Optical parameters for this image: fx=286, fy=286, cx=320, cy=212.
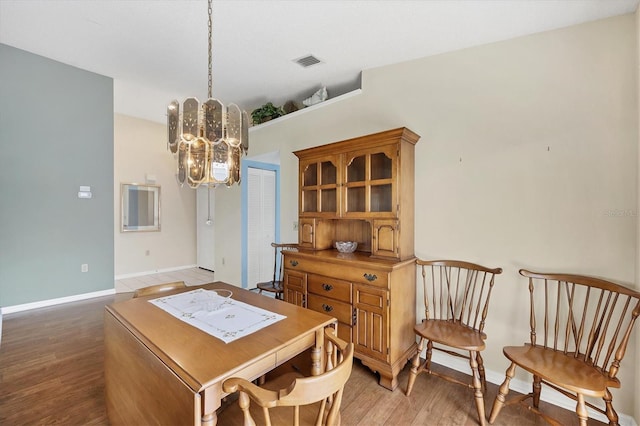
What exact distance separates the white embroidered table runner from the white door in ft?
8.89

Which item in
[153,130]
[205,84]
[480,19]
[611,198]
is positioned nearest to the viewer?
[611,198]

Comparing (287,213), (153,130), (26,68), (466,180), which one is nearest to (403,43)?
(466,180)

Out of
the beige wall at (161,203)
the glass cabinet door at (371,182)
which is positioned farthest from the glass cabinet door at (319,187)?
the beige wall at (161,203)

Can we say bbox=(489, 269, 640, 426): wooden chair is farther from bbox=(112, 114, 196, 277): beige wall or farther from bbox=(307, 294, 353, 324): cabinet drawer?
bbox=(112, 114, 196, 277): beige wall

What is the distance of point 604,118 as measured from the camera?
1.92 metres

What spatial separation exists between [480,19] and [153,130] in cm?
580

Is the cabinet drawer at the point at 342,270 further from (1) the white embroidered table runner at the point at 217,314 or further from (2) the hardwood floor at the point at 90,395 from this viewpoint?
(1) the white embroidered table runner at the point at 217,314

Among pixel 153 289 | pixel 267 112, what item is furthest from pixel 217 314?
pixel 267 112

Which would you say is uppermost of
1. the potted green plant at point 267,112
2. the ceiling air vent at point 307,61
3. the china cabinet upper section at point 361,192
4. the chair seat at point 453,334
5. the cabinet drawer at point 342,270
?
the ceiling air vent at point 307,61

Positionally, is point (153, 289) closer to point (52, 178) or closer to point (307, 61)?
point (307, 61)

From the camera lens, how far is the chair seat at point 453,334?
1.90 metres

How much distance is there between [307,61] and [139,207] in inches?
179

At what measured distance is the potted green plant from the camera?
12.8ft

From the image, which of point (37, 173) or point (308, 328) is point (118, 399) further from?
point (37, 173)
